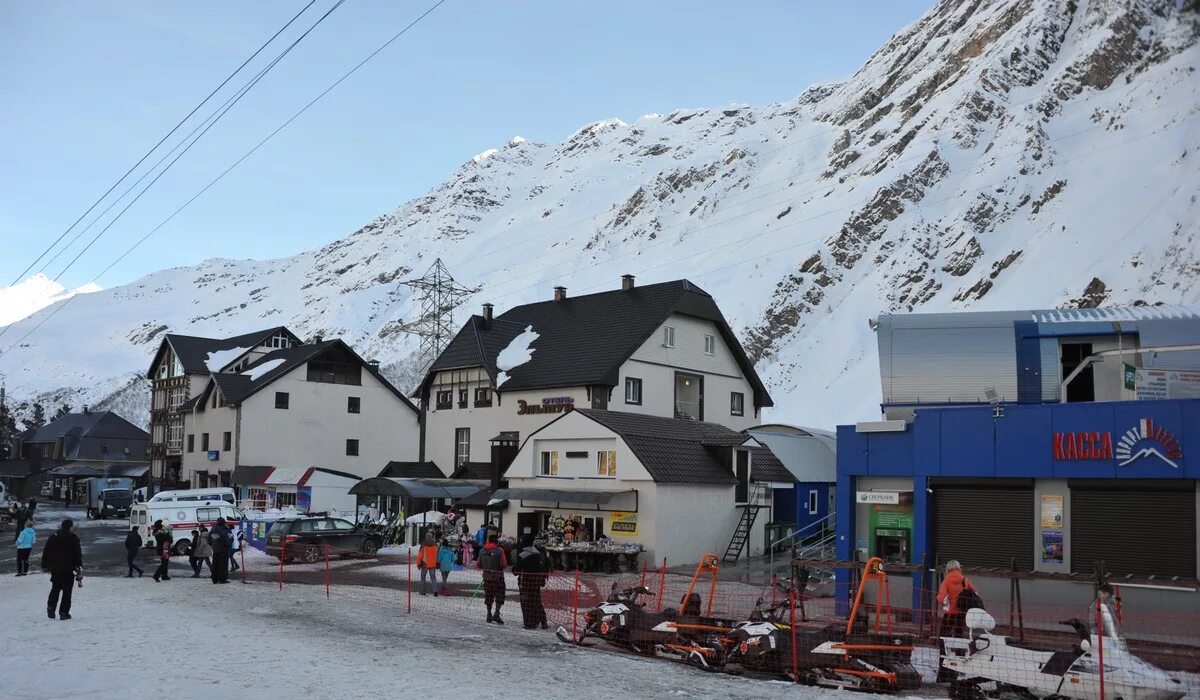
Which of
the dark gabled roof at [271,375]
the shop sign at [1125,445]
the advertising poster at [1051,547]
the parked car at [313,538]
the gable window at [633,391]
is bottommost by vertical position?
the parked car at [313,538]

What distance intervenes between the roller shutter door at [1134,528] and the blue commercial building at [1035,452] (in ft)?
0.06

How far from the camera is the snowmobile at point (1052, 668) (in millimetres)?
12016

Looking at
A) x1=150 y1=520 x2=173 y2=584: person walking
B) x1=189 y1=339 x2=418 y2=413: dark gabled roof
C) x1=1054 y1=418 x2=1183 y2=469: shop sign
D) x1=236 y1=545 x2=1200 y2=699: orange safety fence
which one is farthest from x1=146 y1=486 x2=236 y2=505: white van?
x1=1054 y1=418 x2=1183 y2=469: shop sign

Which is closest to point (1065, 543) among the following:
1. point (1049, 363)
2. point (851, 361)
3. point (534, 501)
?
point (1049, 363)

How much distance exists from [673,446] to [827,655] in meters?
20.7

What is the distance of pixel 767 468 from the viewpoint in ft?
Answer: 124

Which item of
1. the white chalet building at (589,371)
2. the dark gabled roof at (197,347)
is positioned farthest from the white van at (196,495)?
the dark gabled roof at (197,347)

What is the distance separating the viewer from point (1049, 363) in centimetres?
2428

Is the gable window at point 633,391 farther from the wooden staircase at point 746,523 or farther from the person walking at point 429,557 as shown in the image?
the person walking at point 429,557

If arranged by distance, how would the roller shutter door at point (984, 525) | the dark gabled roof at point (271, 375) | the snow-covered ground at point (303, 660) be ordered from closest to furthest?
the snow-covered ground at point (303, 660), the roller shutter door at point (984, 525), the dark gabled roof at point (271, 375)

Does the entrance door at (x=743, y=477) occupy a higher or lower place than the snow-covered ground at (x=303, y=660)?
higher

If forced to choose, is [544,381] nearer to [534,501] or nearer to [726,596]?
[534,501]

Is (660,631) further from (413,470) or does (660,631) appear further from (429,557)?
(413,470)

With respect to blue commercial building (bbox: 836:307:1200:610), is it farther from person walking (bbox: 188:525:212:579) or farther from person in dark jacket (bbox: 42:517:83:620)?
person walking (bbox: 188:525:212:579)
